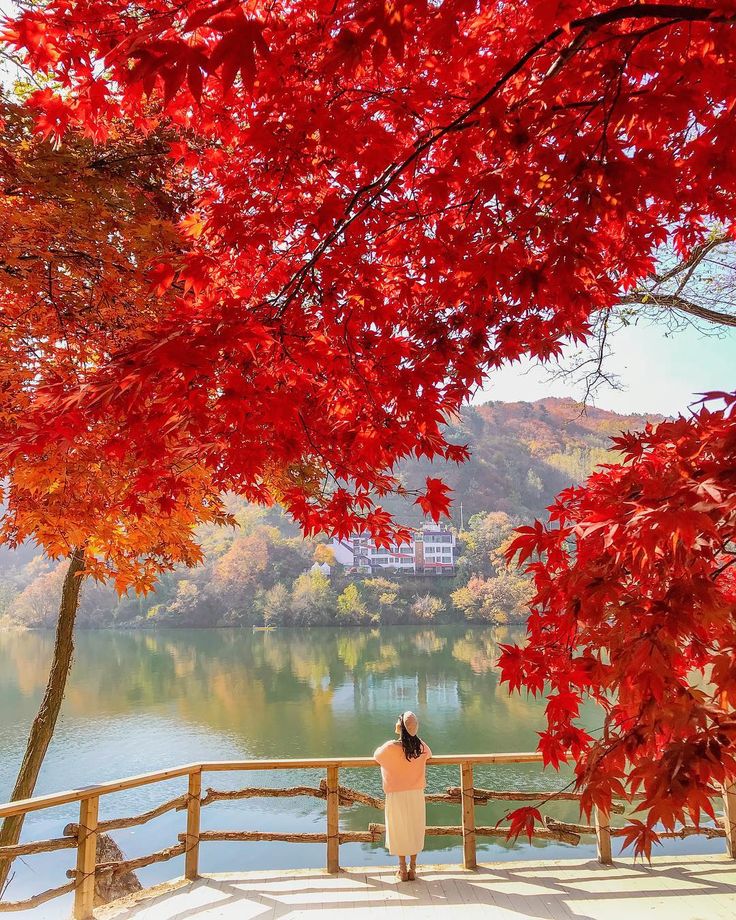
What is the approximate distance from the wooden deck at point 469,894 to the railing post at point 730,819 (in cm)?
7

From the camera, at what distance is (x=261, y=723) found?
42.7ft

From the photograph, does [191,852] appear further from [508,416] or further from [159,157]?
[508,416]

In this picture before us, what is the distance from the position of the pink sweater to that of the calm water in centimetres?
545

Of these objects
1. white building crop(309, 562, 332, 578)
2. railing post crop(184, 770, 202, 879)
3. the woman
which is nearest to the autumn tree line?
white building crop(309, 562, 332, 578)

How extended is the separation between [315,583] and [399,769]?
20528 mm

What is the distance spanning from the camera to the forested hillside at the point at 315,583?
910 inches

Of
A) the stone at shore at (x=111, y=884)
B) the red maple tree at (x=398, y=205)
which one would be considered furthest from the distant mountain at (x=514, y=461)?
the red maple tree at (x=398, y=205)

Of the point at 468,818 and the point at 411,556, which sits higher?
the point at 411,556

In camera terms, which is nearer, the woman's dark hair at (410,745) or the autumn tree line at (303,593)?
the woman's dark hair at (410,745)

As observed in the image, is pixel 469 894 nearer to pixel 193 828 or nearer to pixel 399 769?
pixel 399 769

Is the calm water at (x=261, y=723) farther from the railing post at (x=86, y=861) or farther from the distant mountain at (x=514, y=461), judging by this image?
the distant mountain at (x=514, y=461)

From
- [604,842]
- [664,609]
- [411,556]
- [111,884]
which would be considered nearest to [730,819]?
[604,842]

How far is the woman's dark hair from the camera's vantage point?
3301 mm

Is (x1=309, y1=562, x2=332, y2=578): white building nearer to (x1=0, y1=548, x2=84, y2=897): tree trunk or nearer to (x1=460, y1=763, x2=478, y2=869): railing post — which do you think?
(x1=0, y1=548, x2=84, y2=897): tree trunk
